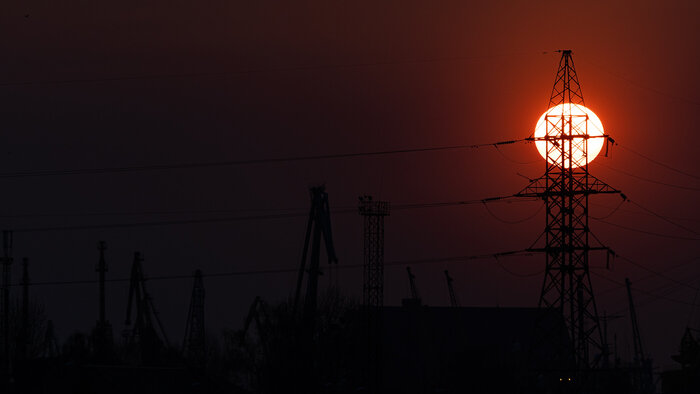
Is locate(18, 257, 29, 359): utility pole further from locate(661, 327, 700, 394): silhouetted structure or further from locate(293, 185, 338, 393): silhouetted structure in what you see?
locate(661, 327, 700, 394): silhouetted structure

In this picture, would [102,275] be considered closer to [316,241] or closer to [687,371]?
[316,241]

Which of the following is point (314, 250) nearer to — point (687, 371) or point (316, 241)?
point (316, 241)

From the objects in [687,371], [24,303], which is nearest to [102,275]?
[24,303]

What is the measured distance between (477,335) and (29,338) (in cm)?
5086

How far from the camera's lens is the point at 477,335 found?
481 feet

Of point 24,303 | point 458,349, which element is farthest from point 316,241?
point 458,349

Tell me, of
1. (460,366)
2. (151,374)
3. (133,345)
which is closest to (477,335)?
(460,366)

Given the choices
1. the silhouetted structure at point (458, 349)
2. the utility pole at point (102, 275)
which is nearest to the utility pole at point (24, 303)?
the utility pole at point (102, 275)

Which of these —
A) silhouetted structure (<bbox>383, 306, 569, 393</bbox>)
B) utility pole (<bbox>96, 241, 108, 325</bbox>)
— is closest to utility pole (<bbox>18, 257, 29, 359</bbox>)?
utility pole (<bbox>96, 241, 108, 325</bbox>)

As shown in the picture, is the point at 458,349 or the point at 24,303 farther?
the point at 458,349

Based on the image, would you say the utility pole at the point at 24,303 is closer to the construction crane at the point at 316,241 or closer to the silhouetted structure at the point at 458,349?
the construction crane at the point at 316,241

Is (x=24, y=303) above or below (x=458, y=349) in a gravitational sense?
above

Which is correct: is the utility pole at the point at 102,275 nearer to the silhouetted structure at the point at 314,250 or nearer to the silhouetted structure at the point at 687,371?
the silhouetted structure at the point at 314,250

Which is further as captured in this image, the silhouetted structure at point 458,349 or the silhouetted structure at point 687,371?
the silhouetted structure at point 458,349
